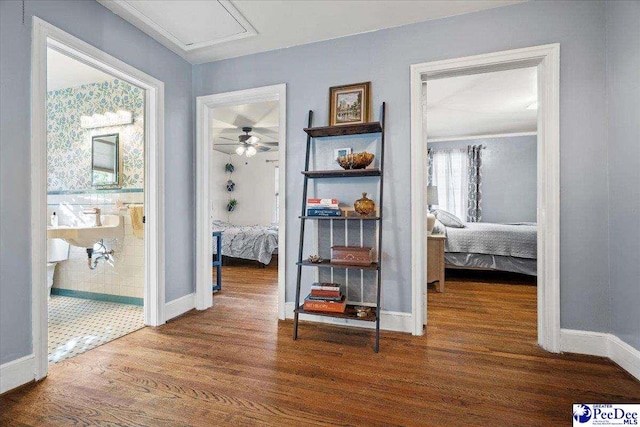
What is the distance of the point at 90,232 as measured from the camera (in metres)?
3.00

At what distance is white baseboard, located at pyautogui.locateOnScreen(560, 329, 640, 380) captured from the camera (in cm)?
192

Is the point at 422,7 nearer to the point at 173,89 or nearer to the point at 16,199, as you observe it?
the point at 173,89

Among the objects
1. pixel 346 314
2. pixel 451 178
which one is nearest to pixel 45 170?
pixel 346 314

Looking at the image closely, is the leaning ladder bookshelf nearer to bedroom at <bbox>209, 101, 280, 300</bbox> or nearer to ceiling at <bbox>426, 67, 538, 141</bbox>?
bedroom at <bbox>209, 101, 280, 300</bbox>

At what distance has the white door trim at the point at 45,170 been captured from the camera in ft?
6.07

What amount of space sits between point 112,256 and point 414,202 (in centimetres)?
316

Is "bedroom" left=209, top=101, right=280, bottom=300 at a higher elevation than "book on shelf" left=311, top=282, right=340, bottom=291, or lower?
higher

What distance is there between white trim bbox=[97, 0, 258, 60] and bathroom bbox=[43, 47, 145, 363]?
67 centimetres

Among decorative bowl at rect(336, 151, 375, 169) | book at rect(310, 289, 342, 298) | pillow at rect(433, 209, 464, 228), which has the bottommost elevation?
book at rect(310, 289, 342, 298)

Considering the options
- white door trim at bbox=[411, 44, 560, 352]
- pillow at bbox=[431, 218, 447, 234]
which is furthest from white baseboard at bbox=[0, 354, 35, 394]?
pillow at bbox=[431, 218, 447, 234]

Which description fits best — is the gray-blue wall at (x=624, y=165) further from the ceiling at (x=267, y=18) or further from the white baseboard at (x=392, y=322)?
the white baseboard at (x=392, y=322)

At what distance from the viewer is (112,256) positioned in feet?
11.2

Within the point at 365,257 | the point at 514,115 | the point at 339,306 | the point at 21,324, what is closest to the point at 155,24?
the point at 21,324

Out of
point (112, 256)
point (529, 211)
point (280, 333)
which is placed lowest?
point (280, 333)
